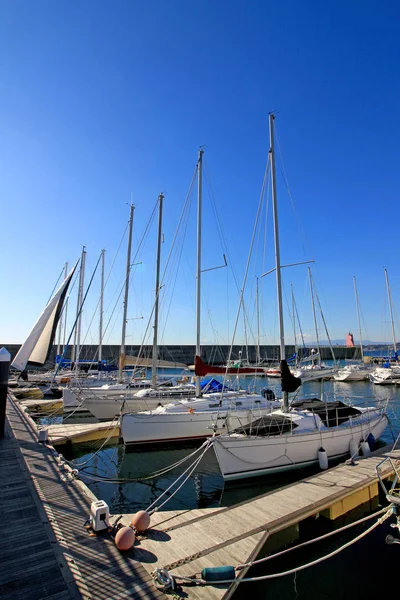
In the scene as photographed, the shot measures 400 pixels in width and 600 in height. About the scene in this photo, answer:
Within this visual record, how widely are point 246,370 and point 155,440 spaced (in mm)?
→ 6142

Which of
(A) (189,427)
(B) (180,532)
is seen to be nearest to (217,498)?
(B) (180,532)

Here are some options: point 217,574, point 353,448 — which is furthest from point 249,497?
point 217,574

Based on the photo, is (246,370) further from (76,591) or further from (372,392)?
(372,392)

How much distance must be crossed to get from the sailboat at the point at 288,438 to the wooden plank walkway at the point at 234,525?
1.94 m

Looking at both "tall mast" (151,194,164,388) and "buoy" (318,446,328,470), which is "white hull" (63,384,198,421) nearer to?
"tall mast" (151,194,164,388)

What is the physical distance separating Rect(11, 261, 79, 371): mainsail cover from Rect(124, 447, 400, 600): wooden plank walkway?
40.7 ft

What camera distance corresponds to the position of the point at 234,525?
23.5 ft

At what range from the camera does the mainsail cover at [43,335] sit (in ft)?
55.8

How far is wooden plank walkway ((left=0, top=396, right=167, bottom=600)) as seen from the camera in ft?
14.9

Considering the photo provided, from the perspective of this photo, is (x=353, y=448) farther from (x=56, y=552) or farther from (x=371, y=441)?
(x=56, y=552)

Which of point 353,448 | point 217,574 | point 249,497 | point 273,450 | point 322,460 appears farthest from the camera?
point 353,448

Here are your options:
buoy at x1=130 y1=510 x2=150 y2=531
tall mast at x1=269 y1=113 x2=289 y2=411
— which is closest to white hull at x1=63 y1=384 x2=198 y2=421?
tall mast at x1=269 y1=113 x2=289 y2=411

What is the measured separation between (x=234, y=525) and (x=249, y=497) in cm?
397

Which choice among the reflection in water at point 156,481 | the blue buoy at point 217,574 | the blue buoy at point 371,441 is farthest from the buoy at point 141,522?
the blue buoy at point 371,441
